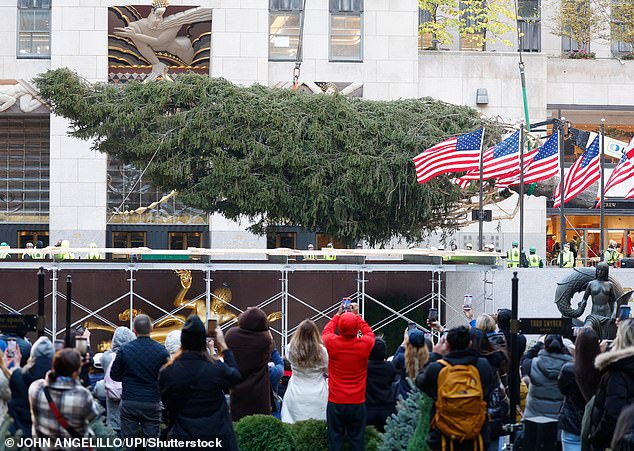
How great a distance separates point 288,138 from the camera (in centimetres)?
3180

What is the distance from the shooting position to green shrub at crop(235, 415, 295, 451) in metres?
11.3

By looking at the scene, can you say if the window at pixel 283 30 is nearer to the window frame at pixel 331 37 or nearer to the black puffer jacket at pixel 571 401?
the window frame at pixel 331 37

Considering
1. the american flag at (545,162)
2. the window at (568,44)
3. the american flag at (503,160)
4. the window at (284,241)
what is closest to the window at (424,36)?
the window at (568,44)

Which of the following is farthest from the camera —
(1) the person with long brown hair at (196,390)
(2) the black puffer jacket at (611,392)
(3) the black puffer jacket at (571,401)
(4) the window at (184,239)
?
(4) the window at (184,239)

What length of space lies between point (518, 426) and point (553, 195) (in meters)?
22.7

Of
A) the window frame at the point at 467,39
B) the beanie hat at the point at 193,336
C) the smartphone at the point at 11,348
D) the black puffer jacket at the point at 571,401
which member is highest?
the window frame at the point at 467,39

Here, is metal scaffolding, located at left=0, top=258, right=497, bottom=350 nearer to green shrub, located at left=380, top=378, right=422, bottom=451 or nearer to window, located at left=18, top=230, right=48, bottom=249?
green shrub, located at left=380, top=378, right=422, bottom=451

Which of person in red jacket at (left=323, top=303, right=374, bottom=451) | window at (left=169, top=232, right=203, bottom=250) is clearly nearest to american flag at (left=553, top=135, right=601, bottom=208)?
person in red jacket at (left=323, top=303, right=374, bottom=451)

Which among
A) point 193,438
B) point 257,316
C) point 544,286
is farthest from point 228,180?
point 193,438

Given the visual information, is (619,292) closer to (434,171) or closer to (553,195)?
(434,171)

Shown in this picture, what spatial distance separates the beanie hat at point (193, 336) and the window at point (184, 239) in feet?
123

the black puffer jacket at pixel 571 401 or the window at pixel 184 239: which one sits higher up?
the window at pixel 184 239

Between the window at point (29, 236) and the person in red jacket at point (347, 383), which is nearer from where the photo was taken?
the person in red jacket at point (347, 383)

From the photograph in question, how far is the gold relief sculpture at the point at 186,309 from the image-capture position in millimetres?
26312
